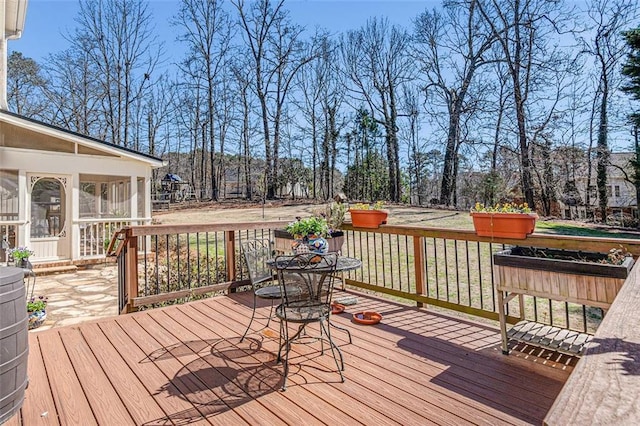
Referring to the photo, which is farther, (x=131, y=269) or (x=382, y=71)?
(x=382, y=71)

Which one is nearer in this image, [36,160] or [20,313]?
[20,313]

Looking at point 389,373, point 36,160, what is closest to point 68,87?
point 36,160

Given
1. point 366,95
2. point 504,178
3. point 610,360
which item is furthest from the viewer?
point 366,95

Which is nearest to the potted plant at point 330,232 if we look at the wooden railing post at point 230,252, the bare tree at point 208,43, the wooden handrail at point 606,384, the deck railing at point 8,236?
the wooden railing post at point 230,252

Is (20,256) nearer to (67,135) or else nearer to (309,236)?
(67,135)

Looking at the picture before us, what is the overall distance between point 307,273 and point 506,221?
1.65 m

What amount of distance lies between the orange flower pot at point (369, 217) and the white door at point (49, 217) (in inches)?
265

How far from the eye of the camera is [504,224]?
8.93ft

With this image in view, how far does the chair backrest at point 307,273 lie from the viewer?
2.39 metres

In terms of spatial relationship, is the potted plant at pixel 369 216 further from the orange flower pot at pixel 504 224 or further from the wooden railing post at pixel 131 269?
the wooden railing post at pixel 131 269

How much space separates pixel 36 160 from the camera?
6953 millimetres

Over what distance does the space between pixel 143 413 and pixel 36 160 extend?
7351 millimetres

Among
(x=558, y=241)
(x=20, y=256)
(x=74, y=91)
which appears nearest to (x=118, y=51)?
(x=74, y=91)

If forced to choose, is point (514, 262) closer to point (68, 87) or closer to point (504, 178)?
point (504, 178)
